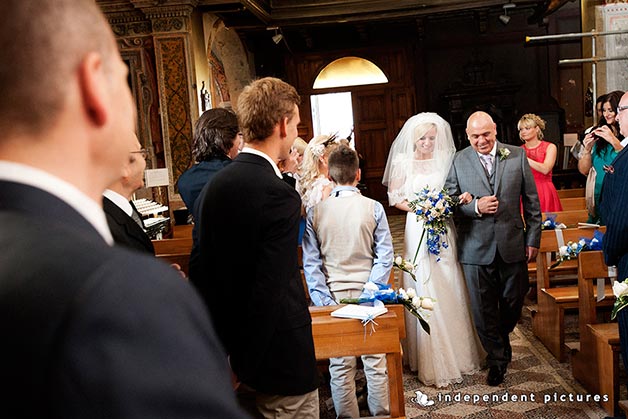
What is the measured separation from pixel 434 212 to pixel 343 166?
3.33 feet

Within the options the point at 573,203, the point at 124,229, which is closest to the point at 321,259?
the point at 124,229

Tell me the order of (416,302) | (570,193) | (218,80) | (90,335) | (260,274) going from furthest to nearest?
1. (218,80)
2. (570,193)
3. (416,302)
4. (260,274)
5. (90,335)

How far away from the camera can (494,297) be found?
4637mm

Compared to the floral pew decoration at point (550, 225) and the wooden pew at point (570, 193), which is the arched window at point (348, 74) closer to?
the wooden pew at point (570, 193)

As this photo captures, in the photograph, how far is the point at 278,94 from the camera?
2320 millimetres

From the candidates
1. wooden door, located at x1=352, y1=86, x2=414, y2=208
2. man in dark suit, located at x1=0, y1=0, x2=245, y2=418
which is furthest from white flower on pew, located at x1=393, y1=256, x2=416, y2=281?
wooden door, located at x1=352, y1=86, x2=414, y2=208

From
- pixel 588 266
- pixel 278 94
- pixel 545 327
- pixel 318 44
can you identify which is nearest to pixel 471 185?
pixel 588 266

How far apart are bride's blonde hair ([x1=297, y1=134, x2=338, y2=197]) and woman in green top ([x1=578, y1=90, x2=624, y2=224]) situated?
2521 millimetres

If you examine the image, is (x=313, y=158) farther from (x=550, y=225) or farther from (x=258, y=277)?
(x=258, y=277)

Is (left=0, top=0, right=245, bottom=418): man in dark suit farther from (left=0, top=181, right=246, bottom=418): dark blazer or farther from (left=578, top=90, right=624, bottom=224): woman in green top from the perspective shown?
(left=578, top=90, right=624, bottom=224): woman in green top

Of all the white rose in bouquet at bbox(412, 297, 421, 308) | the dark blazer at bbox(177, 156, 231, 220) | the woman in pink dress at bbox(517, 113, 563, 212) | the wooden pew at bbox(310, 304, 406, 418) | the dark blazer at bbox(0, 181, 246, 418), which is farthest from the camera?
the woman in pink dress at bbox(517, 113, 563, 212)

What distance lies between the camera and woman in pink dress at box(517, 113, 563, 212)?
6.41m

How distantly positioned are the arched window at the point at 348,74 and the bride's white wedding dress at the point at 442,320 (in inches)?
415

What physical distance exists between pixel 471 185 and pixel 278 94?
2.64 m
